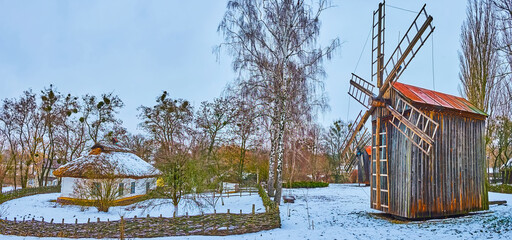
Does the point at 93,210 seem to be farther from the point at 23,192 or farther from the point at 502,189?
the point at 502,189

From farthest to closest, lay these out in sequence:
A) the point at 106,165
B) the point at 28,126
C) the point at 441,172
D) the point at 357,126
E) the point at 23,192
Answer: the point at 28,126 < the point at 23,192 < the point at 106,165 < the point at 357,126 < the point at 441,172

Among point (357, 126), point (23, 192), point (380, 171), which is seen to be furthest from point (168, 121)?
point (380, 171)

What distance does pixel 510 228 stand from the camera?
8.29 m

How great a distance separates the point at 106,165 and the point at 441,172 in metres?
17.8

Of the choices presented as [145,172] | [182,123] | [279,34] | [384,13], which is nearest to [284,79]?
[279,34]

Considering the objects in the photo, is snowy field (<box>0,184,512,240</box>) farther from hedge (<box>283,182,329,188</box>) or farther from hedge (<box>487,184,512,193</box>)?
hedge (<box>283,182,329,188</box>)

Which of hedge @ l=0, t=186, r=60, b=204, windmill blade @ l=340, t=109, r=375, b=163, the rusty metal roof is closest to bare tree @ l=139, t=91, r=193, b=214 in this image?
hedge @ l=0, t=186, r=60, b=204

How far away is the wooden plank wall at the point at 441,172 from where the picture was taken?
32.7 feet

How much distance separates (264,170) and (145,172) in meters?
13.5

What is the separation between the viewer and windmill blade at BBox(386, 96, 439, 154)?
952 cm

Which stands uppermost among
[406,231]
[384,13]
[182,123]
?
[384,13]

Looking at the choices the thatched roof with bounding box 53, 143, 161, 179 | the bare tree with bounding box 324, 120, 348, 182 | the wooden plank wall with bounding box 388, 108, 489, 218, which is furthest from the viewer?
the bare tree with bounding box 324, 120, 348, 182

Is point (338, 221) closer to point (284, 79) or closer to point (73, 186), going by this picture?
point (284, 79)

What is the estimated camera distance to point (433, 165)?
10148mm
